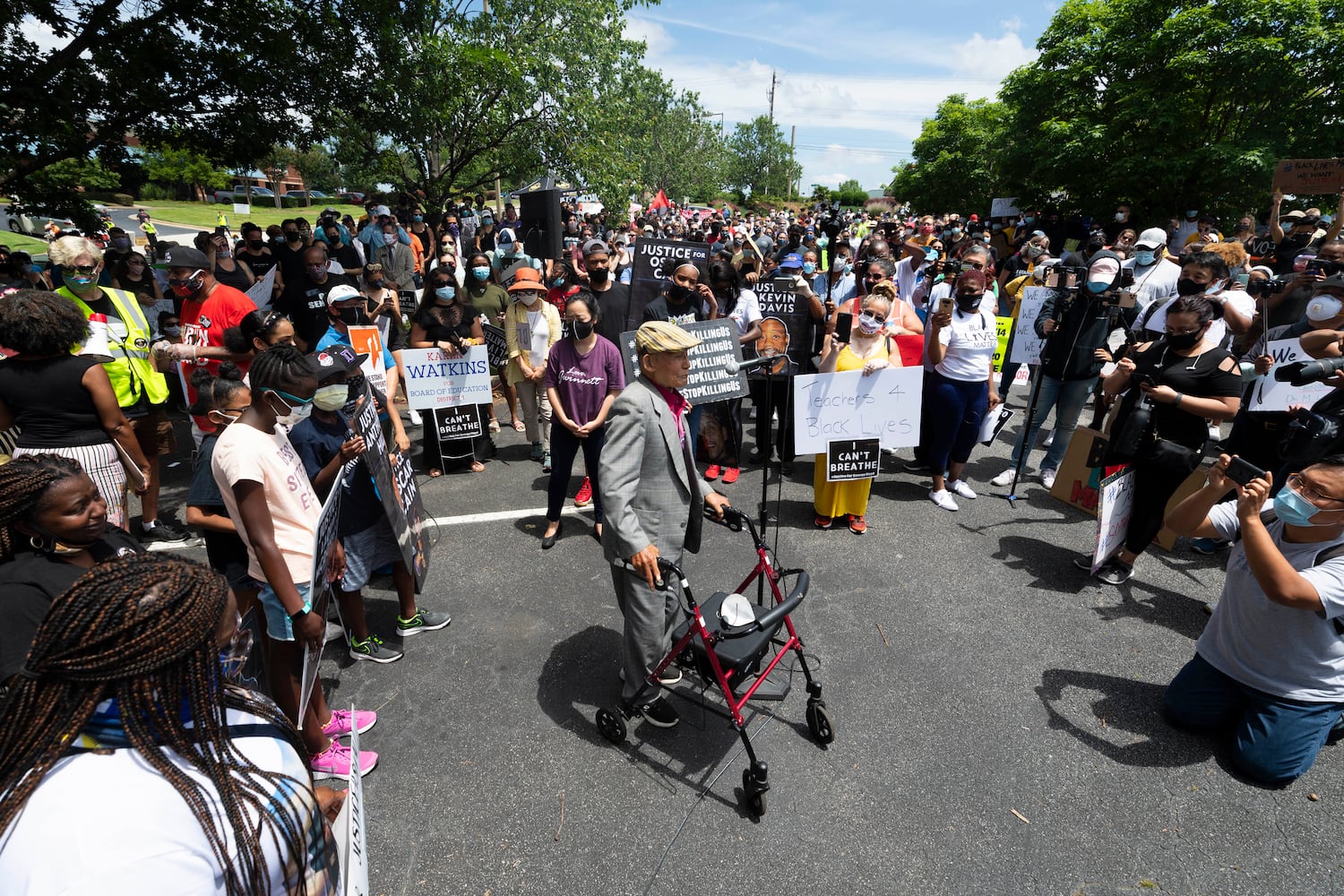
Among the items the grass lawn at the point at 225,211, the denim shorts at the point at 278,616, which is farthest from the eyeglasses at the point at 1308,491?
the grass lawn at the point at 225,211

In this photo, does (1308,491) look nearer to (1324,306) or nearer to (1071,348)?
(1324,306)

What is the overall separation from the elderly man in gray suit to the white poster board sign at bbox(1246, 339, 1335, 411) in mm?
4037

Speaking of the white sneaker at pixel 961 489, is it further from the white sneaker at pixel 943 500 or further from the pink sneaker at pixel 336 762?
the pink sneaker at pixel 336 762

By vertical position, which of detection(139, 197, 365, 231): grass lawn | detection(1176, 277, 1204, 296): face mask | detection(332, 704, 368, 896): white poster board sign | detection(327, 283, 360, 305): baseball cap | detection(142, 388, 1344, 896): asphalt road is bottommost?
detection(142, 388, 1344, 896): asphalt road

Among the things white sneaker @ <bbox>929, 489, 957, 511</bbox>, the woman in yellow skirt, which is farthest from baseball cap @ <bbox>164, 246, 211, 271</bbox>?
white sneaker @ <bbox>929, 489, 957, 511</bbox>

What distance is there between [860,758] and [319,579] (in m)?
2.66

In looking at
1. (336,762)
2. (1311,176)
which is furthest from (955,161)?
(336,762)

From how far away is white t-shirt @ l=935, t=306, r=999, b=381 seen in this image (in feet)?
18.4

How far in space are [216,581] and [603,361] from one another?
3948mm

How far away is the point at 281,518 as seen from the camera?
2.86 metres

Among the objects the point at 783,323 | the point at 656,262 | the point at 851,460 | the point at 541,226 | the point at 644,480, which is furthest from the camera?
the point at 541,226

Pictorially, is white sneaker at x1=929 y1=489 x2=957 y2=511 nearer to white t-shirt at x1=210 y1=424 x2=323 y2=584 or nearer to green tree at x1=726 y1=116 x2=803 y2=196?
white t-shirt at x1=210 y1=424 x2=323 y2=584

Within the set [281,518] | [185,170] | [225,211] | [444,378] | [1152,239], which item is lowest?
[444,378]

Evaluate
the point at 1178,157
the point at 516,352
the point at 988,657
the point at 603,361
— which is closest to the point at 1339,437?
the point at 988,657
